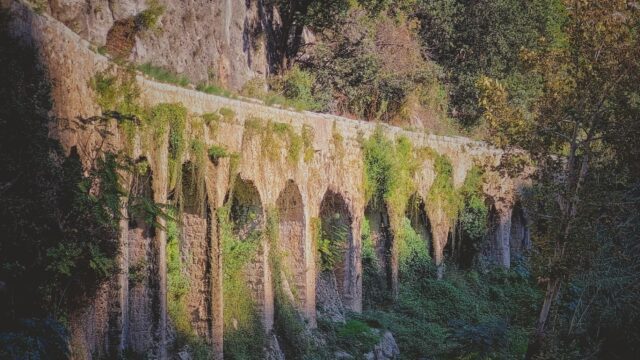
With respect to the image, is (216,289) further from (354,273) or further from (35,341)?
(35,341)

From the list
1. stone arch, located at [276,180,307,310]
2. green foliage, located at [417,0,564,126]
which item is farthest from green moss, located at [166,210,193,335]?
green foliage, located at [417,0,564,126]

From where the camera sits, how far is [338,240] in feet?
63.6

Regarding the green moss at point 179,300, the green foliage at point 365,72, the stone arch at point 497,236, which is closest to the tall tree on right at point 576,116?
the green moss at point 179,300

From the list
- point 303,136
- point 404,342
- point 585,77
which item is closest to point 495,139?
point 585,77

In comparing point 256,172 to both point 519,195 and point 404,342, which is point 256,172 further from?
point 519,195

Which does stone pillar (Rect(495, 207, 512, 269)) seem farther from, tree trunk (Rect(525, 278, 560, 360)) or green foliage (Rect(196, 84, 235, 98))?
green foliage (Rect(196, 84, 235, 98))

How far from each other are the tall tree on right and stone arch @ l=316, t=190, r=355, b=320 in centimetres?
409

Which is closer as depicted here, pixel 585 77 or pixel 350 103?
pixel 585 77

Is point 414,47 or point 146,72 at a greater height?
point 414,47

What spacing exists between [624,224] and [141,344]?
30.1ft

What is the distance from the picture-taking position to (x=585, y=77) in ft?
52.4

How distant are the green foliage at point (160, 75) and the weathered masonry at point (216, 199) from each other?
218 mm

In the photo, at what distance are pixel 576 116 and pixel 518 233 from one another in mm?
15735

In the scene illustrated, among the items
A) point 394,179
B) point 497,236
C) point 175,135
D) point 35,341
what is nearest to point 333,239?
point 394,179
